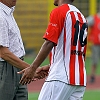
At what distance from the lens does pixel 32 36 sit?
24344mm

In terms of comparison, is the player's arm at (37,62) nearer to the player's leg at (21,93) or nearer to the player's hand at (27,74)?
the player's hand at (27,74)

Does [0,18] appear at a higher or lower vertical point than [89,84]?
higher

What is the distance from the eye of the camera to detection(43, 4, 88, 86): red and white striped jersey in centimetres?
605

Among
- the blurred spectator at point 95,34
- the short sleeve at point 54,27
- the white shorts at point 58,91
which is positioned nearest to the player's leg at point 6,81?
the white shorts at point 58,91

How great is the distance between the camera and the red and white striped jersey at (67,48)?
605 centimetres

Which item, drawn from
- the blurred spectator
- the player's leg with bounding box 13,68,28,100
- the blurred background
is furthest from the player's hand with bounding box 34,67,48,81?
the blurred background

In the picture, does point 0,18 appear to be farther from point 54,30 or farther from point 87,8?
point 87,8

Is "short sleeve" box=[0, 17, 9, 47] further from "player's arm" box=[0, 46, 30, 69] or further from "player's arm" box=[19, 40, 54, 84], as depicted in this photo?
"player's arm" box=[19, 40, 54, 84]

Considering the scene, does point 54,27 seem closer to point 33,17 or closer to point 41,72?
point 41,72

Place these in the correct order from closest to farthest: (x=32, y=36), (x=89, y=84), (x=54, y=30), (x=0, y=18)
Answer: (x=54, y=30) → (x=0, y=18) → (x=89, y=84) → (x=32, y=36)

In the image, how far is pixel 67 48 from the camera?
240 inches

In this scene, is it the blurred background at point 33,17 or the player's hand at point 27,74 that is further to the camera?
the blurred background at point 33,17

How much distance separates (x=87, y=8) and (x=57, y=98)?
62.8 ft

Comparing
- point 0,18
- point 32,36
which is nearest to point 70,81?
point 0,18
